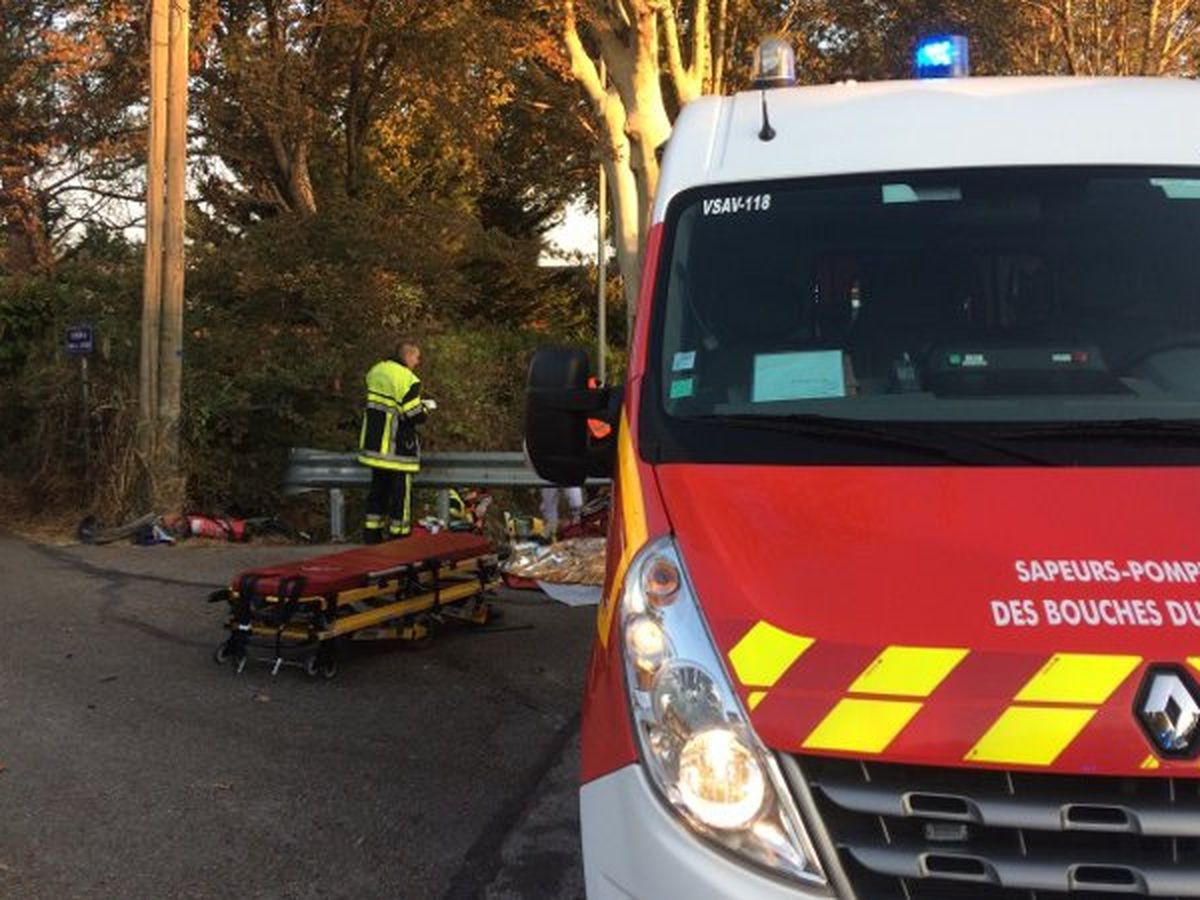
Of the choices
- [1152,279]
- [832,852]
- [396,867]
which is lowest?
[396,867]

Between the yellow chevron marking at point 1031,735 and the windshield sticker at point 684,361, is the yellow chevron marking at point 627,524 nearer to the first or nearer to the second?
the windshield sticker at point 684,361

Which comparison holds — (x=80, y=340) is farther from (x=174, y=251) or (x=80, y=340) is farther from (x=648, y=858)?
(x=648, y=858)

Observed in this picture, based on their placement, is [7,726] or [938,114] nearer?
[938,114]

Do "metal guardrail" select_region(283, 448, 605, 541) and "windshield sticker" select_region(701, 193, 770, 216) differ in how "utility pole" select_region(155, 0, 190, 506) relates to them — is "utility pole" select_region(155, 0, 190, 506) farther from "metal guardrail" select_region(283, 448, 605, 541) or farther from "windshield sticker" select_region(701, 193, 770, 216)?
"windshield sticker" select_region(701, 193, 770, 216)

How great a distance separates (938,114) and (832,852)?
2413 millimetres

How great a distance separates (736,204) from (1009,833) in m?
2.03

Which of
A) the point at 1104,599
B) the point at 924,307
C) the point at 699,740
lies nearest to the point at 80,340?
the point at 924,307

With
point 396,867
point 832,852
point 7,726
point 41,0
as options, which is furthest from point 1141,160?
point 41,0

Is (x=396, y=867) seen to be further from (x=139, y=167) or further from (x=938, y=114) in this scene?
(x=139, y=167)

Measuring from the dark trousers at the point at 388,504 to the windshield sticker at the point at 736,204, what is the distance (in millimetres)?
7473

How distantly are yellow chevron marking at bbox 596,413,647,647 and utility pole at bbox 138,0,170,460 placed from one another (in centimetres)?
1064

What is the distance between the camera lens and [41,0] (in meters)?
19.9

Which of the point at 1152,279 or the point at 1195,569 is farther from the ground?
the point at 1152,279

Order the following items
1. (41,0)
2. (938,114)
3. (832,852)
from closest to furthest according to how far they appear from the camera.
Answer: (832,852), (938,114), (41,0)
